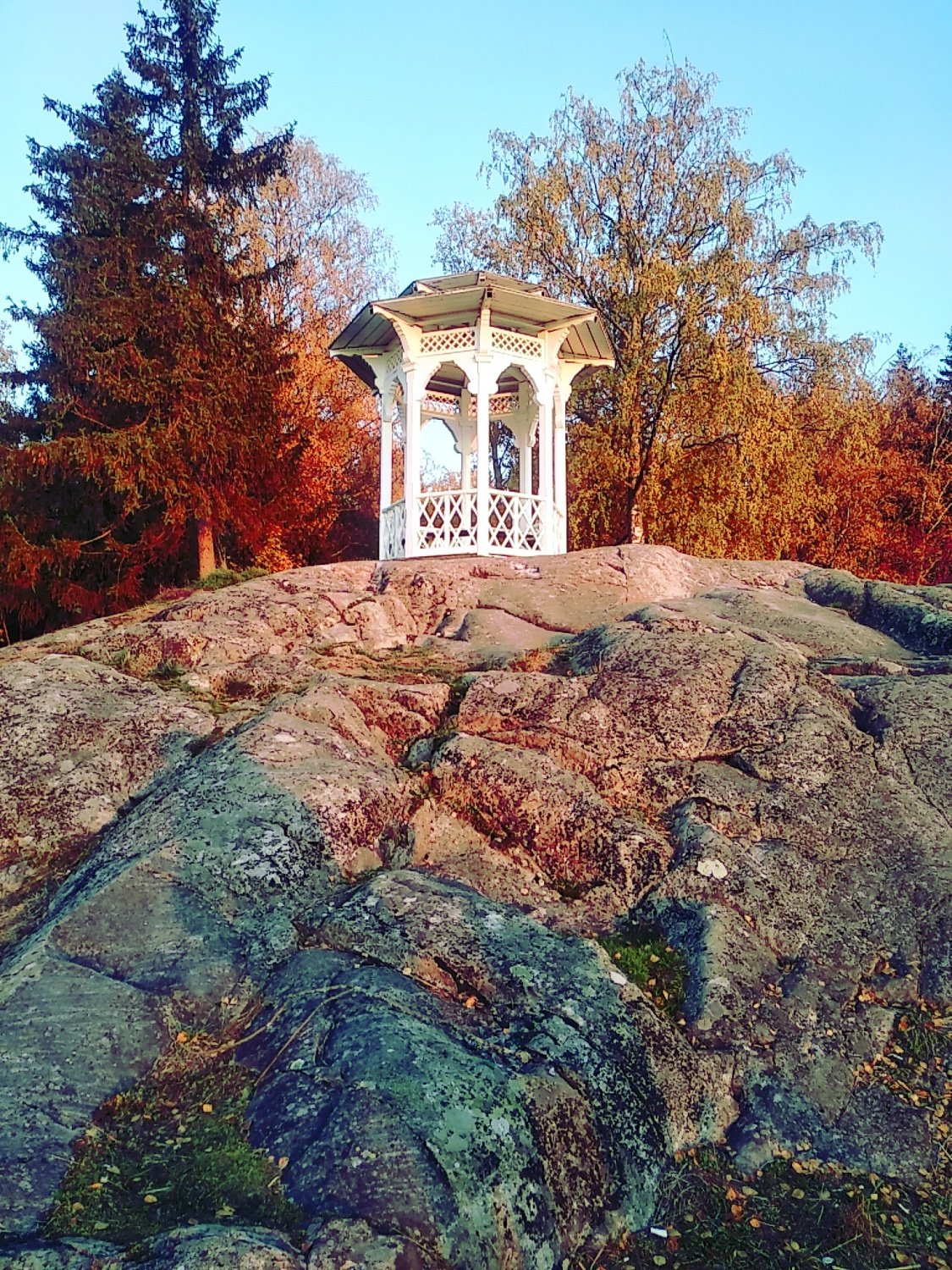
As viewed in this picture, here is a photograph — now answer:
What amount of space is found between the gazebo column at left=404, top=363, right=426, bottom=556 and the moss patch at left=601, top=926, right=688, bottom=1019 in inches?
384

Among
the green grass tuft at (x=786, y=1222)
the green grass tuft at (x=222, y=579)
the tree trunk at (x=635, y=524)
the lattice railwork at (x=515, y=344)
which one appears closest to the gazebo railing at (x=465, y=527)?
the lattice railwork at (x=515, y=344)

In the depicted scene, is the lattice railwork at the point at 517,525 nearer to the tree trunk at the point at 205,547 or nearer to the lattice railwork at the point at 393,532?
the lattice railwork at the point at 393,532

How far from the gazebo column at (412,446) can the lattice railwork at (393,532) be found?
0.85 feet

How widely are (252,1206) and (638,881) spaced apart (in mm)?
A: 3072

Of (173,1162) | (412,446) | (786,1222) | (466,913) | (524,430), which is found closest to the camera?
(173,1162)

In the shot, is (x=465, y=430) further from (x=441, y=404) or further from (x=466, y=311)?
(x=466, y=311)

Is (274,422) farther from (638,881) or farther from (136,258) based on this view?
(638,881)

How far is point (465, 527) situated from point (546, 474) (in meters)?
1.88

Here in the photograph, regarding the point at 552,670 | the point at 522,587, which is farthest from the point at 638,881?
the point at 522,587

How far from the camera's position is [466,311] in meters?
14.5

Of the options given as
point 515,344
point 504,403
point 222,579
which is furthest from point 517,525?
point 504,403

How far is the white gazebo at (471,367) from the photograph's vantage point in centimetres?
1425

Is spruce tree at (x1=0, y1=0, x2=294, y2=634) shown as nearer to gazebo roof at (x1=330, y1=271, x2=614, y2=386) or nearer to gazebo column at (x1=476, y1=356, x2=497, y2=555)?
gazebo roof at (x1=330, y1=271, x2=614, y2=386)

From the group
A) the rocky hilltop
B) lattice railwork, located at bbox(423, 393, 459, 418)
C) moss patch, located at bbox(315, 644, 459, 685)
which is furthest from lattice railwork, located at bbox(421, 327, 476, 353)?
the rocky hilltop
